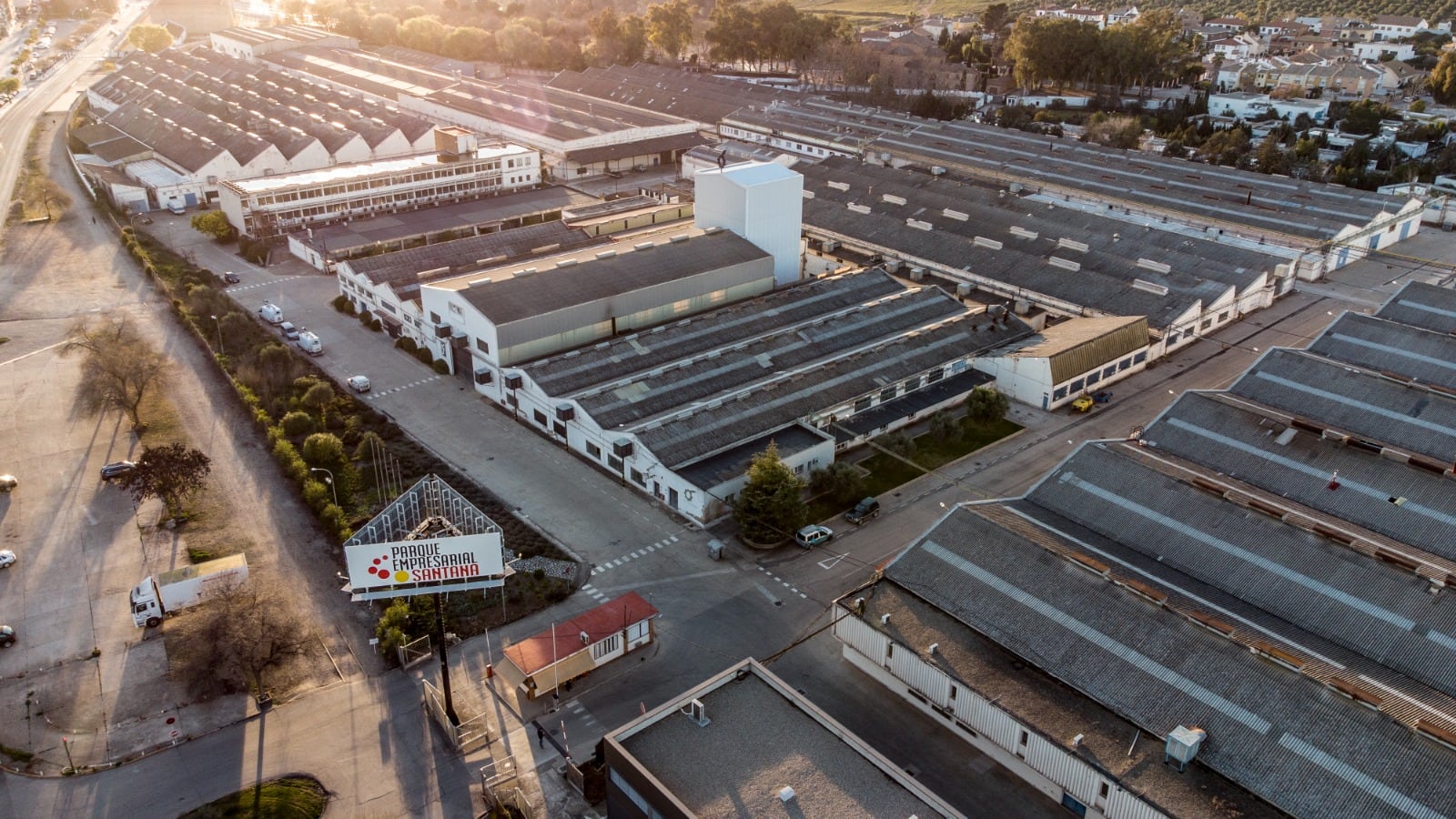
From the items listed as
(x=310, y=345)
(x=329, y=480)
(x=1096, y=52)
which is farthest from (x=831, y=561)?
(x=1096, y=52)

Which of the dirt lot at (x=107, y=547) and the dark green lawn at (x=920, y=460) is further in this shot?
the dark green lawn at (x=920, y=460)

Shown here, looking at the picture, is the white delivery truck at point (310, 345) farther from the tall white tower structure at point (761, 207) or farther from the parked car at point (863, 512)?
the parked car at point (863, 512)

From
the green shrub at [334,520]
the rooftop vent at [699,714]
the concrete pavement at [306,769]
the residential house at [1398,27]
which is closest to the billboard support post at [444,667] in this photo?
the concrete pavement at [306,769]

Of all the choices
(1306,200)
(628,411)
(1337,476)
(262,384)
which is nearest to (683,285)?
(628,411)

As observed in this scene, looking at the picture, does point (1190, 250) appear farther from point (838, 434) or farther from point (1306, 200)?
point (838, 434)

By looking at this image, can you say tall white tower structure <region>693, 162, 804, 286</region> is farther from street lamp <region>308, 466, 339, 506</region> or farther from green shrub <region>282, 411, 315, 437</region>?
street lamp <region>308, 466, 339, 506</region>

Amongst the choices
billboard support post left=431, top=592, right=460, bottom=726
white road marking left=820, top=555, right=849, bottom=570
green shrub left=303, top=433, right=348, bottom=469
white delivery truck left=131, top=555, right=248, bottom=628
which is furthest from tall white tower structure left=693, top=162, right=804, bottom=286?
billboard support post left=431, top=592, right=460, bottom=726
